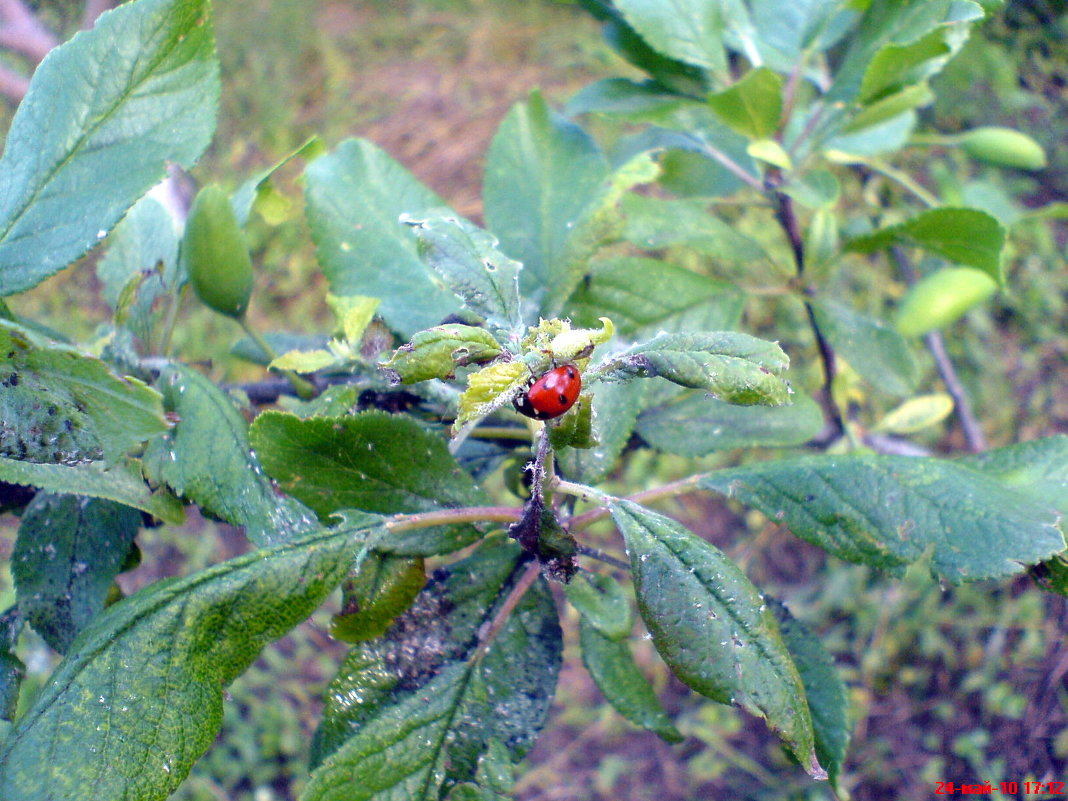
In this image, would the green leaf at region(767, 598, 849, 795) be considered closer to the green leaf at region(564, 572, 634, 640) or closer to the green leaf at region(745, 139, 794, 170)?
the green leaf at region(564, 572, 634, 640)

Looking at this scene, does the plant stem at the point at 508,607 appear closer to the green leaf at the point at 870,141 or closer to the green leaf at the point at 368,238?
the green leaf at the point at 368,238

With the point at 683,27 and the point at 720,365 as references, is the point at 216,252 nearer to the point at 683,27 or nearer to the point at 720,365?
→ the point at 720,365

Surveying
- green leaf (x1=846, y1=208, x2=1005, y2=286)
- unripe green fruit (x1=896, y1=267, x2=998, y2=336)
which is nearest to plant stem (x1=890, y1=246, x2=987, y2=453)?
unripe green fruit (x1=896, y1=267, x2=998, y2=336)

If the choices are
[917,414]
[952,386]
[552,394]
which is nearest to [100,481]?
[552,394]

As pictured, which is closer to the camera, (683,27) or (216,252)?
(216,252)
